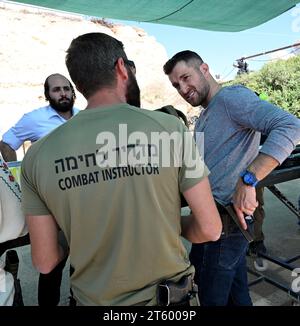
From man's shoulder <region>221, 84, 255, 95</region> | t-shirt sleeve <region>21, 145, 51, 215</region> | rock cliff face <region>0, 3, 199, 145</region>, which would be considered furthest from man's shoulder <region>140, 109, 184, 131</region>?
rock cliff face <region>0, 3, 199, 145</region>

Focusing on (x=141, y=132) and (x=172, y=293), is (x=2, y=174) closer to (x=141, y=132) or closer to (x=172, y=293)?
(x=141, y=132)

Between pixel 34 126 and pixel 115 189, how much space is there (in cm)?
211

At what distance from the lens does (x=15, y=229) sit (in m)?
1.21

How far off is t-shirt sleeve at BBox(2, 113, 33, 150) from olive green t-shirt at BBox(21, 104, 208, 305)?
199cm

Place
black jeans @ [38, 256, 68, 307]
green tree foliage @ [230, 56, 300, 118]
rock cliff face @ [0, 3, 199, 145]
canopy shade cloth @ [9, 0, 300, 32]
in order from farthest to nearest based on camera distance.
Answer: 1. rock cliff face @ [0, 3, 199, 145]
2. green tree foliage @ [230, 56, 300, 118]
3. canopy shade cloth @ [9, 0, 300, 32]
4. black jeans @ [38, 256, 68, 307]

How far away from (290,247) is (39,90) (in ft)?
59.8

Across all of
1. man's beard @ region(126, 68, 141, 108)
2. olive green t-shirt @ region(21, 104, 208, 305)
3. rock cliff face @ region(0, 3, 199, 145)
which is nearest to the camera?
olive green t-shirt @ region(21, 104, 208, 305)

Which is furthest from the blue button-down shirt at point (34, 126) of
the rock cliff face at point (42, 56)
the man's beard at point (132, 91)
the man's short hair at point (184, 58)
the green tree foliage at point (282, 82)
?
the rock cliff face at point (42, 56)

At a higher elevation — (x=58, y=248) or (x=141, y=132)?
(x=141, y=132)

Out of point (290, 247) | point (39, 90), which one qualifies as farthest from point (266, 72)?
point (39, 90)

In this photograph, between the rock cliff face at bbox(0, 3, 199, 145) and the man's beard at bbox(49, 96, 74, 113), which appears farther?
the rock cliff face at bbox(0, 3, 199, 145)

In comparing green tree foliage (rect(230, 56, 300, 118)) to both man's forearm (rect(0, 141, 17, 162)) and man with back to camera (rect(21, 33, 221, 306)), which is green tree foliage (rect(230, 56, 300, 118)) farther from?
man with back to camera (rect(21, 33, 221, 306))

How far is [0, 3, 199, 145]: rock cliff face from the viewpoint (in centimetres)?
1861

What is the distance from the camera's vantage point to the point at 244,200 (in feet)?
4.54
